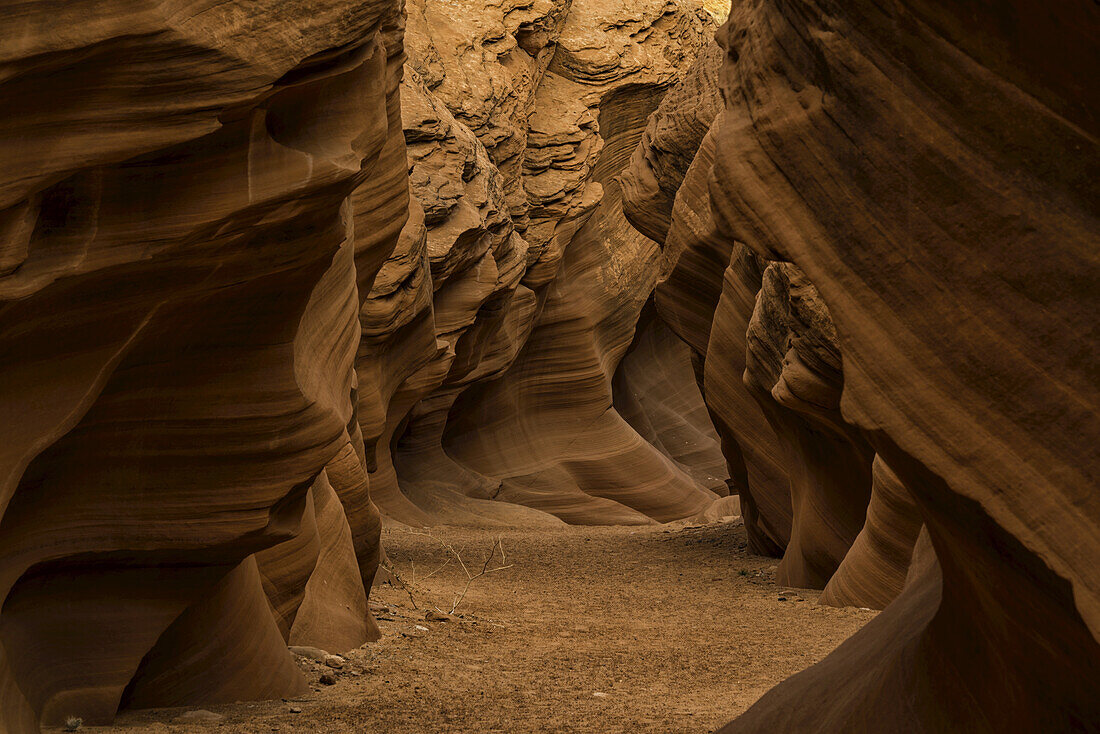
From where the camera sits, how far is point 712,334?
12.0 metres

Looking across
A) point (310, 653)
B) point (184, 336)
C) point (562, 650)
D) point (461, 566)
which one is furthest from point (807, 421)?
point (184, 336)

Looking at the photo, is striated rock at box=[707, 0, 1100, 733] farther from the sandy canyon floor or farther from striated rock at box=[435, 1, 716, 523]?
striated rock at box=[435, 1, 716, 523]

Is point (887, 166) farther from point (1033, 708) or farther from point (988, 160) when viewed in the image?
point (1033, 708)

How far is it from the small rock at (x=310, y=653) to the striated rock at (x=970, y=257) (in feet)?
15.2

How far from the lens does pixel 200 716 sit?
4.88 m

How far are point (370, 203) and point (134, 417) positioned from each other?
243 cm

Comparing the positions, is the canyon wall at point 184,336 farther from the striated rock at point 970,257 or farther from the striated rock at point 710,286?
the striated rock at point 710,286

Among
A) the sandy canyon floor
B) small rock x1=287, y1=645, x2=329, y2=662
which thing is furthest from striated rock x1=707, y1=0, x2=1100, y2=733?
small rock x1=287, y1=645, x2=329, y2=662

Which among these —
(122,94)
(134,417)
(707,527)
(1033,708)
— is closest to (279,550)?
(134,417)

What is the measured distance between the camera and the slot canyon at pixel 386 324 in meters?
2.16

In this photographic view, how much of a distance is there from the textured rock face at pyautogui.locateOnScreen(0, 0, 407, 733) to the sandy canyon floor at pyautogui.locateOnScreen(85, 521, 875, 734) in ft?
1.52

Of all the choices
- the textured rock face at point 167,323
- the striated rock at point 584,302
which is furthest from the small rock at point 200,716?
the striated rock at point 584,302

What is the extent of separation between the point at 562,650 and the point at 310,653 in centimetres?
165

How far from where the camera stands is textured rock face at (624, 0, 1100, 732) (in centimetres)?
209
